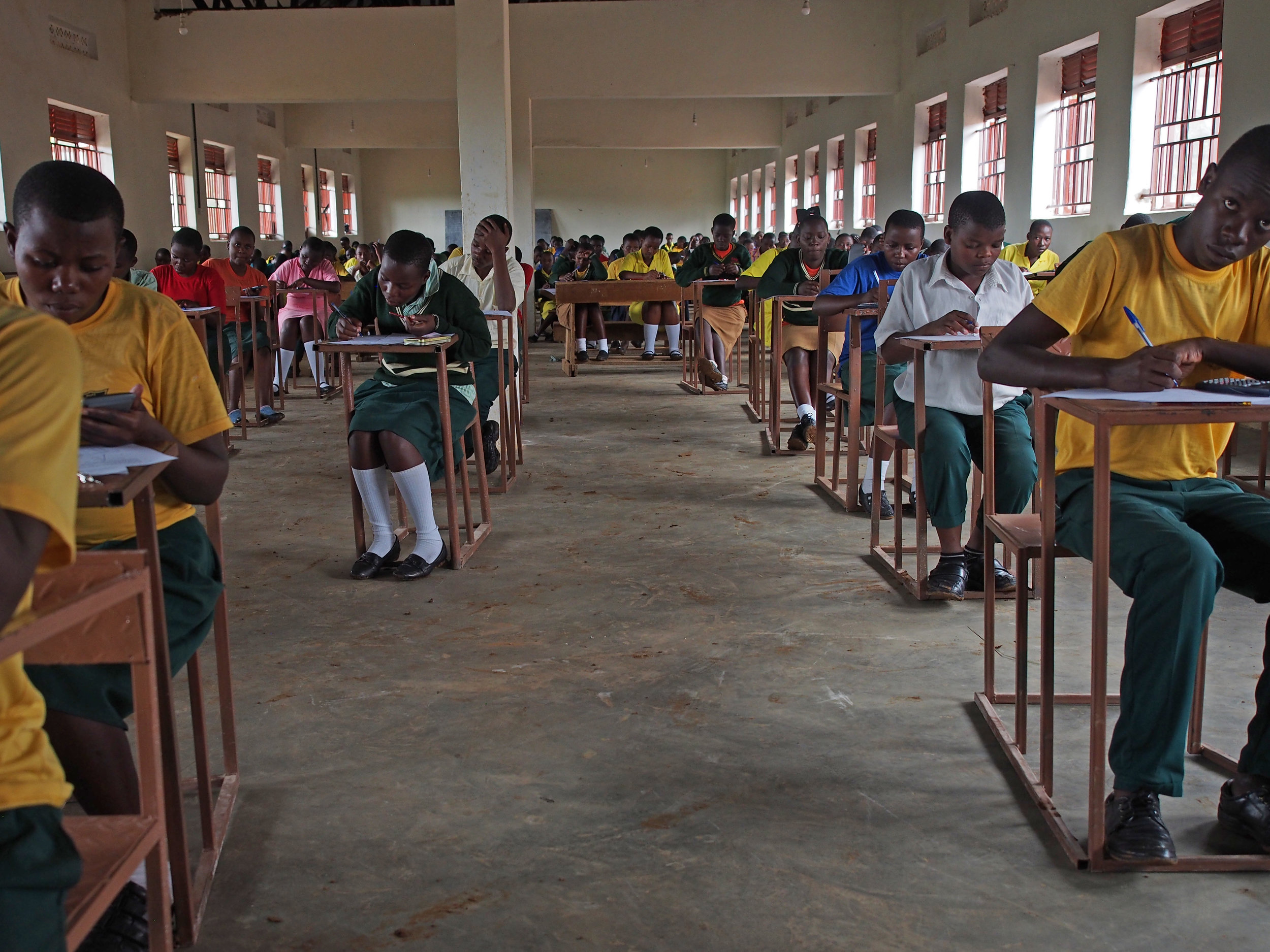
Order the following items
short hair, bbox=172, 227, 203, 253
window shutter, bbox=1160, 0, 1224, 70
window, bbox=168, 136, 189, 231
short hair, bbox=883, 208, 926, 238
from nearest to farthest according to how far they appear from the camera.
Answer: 1. short hair, bbox=883, 208, 926, 238
2. short hair, bbox=172, 227, 203, 253
3. window shutter, bbox=1160, 0, 1224, 70
4. window, bbox=168, 136, 189, 231

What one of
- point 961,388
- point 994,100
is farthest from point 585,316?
point 961,388

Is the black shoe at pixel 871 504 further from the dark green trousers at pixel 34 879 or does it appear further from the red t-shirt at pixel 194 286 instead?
the red t-shirt at pixel 194 286

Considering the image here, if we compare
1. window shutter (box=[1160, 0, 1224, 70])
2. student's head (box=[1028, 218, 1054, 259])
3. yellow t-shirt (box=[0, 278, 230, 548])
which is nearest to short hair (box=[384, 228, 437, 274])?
yellow t-shirt (box=[0, 278, 230, 548])

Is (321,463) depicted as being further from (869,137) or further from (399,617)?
(869,137)

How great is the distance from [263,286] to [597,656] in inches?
241

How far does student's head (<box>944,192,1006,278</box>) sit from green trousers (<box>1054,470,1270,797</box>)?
5.38 ft

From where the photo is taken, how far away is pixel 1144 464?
2.18m

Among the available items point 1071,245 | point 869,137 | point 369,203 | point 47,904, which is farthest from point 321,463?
point 369,203

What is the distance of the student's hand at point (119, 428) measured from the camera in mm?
1605

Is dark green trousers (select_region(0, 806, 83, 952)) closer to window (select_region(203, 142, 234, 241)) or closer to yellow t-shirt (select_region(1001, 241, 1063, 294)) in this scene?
yellow t-shirt (select_region(1001, 241, 1063, 294))

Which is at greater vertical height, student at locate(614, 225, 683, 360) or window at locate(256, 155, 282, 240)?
window at locate(256, 155, 282, 240)

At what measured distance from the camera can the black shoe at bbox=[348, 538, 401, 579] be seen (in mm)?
3850

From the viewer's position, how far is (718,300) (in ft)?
29.5

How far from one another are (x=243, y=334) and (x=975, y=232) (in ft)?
19.2
